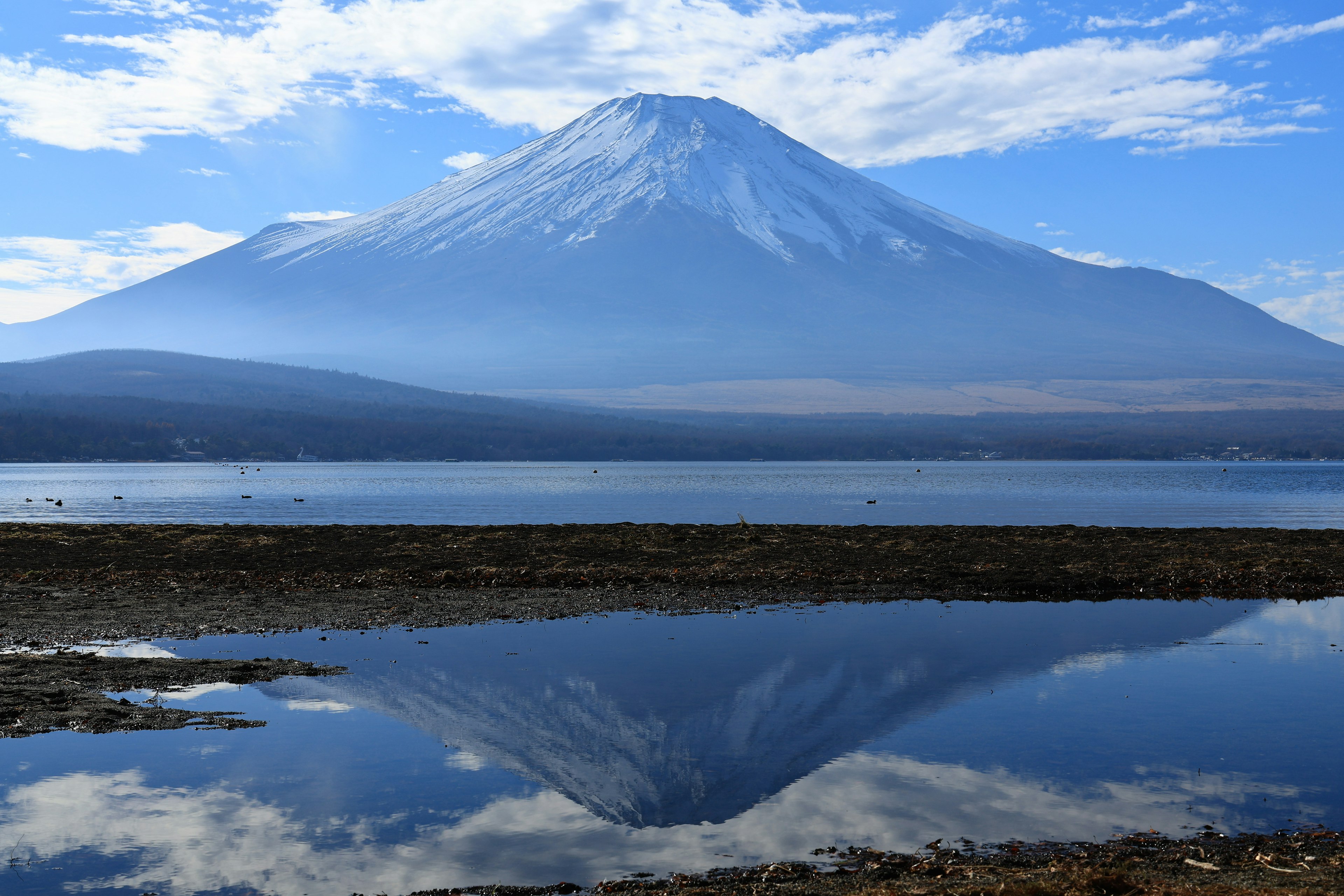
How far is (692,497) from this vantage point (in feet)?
238

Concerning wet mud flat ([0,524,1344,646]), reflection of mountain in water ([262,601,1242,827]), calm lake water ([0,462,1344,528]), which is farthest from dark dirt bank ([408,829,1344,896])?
calm lake water ([0,462,1344,528])

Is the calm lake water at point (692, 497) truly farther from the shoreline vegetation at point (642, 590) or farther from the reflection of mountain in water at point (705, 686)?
the reflection of mountain in water at point (705, 686)

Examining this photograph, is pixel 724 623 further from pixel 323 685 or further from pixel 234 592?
pixel 234 592

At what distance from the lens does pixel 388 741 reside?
425 inches

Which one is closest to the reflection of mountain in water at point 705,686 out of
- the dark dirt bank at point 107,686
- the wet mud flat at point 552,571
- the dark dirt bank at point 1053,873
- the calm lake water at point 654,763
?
the calm lake water at point 654,763

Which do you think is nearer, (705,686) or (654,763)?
(654,763)

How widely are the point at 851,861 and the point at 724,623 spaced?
10.9 meters

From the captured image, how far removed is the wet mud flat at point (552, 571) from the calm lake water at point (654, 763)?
339 cm

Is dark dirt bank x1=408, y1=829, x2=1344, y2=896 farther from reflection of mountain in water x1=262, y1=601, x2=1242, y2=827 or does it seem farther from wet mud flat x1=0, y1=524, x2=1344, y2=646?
wet mud flat x1=0, y1=524, x2=1344, y2=646

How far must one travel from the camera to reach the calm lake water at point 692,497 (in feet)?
163

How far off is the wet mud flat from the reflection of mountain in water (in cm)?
240

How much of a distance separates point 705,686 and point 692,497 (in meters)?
59.3

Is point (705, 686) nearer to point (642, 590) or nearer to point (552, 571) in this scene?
point (642, 590)

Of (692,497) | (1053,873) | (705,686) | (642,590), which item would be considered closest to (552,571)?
(642,590)
